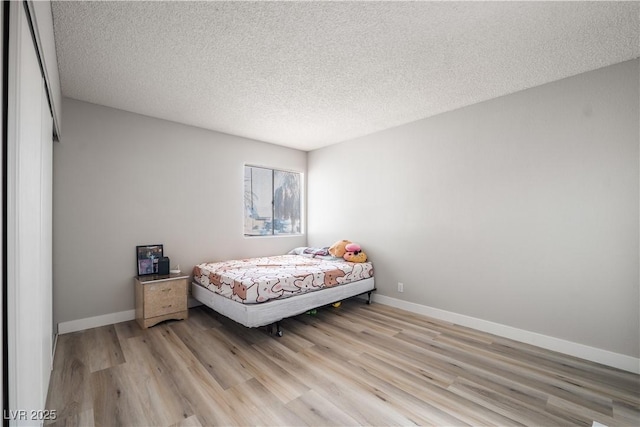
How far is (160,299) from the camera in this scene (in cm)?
335

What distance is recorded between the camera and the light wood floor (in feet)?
6.14

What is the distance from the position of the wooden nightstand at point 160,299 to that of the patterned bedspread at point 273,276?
12.5 inches

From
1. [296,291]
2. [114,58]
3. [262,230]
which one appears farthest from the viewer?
[262,230]

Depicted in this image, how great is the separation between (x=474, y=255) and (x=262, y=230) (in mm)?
3400

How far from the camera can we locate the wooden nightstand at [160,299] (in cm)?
Answer: 325

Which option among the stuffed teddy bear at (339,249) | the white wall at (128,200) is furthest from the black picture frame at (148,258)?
the stuffed teddy bear at (339,249)

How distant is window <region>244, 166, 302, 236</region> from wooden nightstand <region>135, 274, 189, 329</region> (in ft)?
5.08

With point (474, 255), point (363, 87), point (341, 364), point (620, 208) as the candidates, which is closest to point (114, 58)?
point (363, 87)

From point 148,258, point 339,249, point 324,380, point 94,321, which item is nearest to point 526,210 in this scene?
point 339,249

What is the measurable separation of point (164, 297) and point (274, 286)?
1366mm

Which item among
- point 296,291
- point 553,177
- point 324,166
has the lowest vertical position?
point 296,291

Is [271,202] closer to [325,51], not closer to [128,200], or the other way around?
[128,200]

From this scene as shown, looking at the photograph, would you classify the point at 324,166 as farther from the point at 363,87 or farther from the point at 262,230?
the point at 363,87

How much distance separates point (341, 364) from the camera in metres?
2.53
